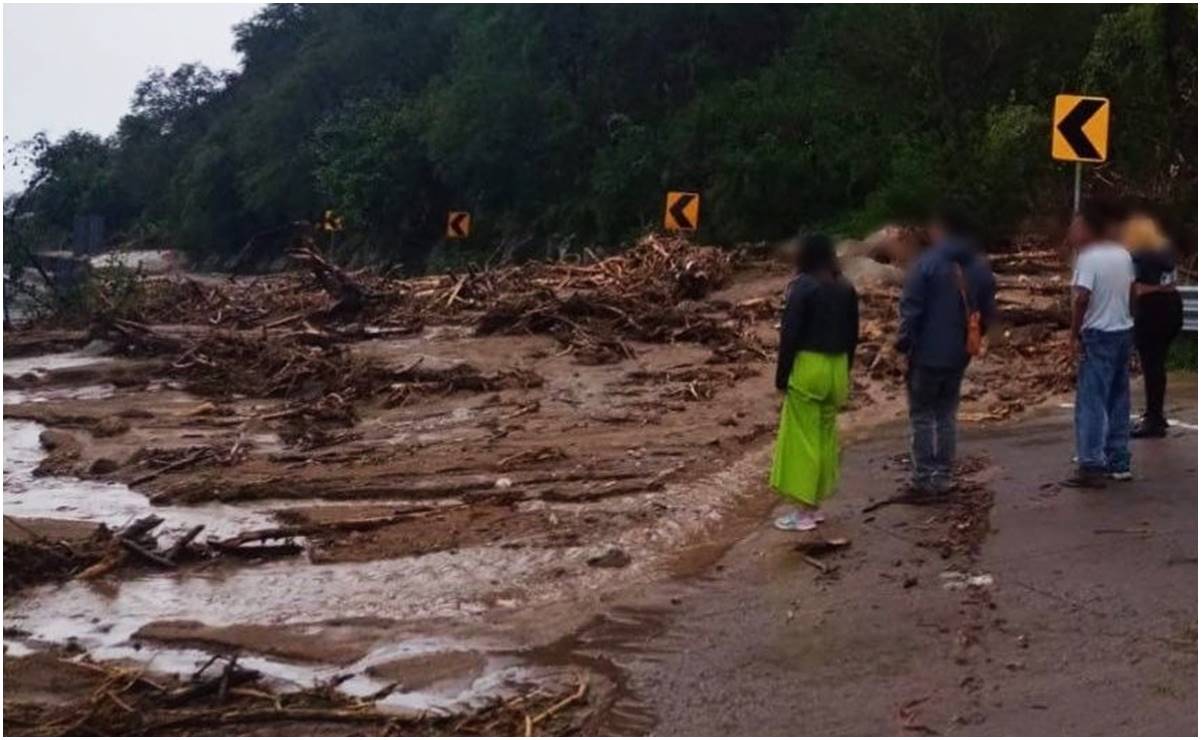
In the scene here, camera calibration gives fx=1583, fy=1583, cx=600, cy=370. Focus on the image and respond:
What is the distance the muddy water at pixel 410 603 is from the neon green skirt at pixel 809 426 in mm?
616

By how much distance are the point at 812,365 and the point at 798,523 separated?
2.93 ft

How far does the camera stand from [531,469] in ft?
36.6

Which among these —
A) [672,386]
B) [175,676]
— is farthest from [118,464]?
[175,676]

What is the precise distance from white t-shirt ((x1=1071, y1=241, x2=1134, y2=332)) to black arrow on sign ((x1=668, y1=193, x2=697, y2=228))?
1754 cm

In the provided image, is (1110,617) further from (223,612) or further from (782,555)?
(223,612)

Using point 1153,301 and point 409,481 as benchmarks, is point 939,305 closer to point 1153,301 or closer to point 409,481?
point 1153,301

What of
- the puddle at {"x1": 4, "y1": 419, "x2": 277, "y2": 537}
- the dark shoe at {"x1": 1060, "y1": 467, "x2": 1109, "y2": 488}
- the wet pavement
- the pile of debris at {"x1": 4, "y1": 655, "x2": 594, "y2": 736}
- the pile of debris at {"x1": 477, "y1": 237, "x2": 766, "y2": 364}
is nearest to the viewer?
the wet pavement

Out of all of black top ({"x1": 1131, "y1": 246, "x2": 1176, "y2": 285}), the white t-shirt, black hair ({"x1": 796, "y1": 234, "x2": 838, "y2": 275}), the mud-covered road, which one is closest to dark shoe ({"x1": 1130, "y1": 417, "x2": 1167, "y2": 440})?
the mud-covered road

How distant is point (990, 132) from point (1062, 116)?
440 inches

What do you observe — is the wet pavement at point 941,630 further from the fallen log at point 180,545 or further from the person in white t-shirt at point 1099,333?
the fallen log at point 180,545

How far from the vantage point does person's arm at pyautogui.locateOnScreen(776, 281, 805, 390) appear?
26.8ft

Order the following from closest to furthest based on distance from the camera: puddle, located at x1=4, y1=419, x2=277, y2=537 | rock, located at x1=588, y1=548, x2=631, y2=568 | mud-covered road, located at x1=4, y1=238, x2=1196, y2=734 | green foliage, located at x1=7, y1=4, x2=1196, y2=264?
mud-covered road, located at x1=4, y1=238, x2=1196, y2=734
rock, located at x1=588, y1=548, x2=631, y2=568
puddle, located at x1=4, y1=419, x2=277, y2=537
green foliage, located at x1=7, y1=4, x2=1196, y2=264

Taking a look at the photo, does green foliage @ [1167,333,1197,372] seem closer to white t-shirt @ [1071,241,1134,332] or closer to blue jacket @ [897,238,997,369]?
white t-shirt @ [1071,241,1134,332]

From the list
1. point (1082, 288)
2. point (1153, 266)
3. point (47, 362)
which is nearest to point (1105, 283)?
point (1082, 288)
